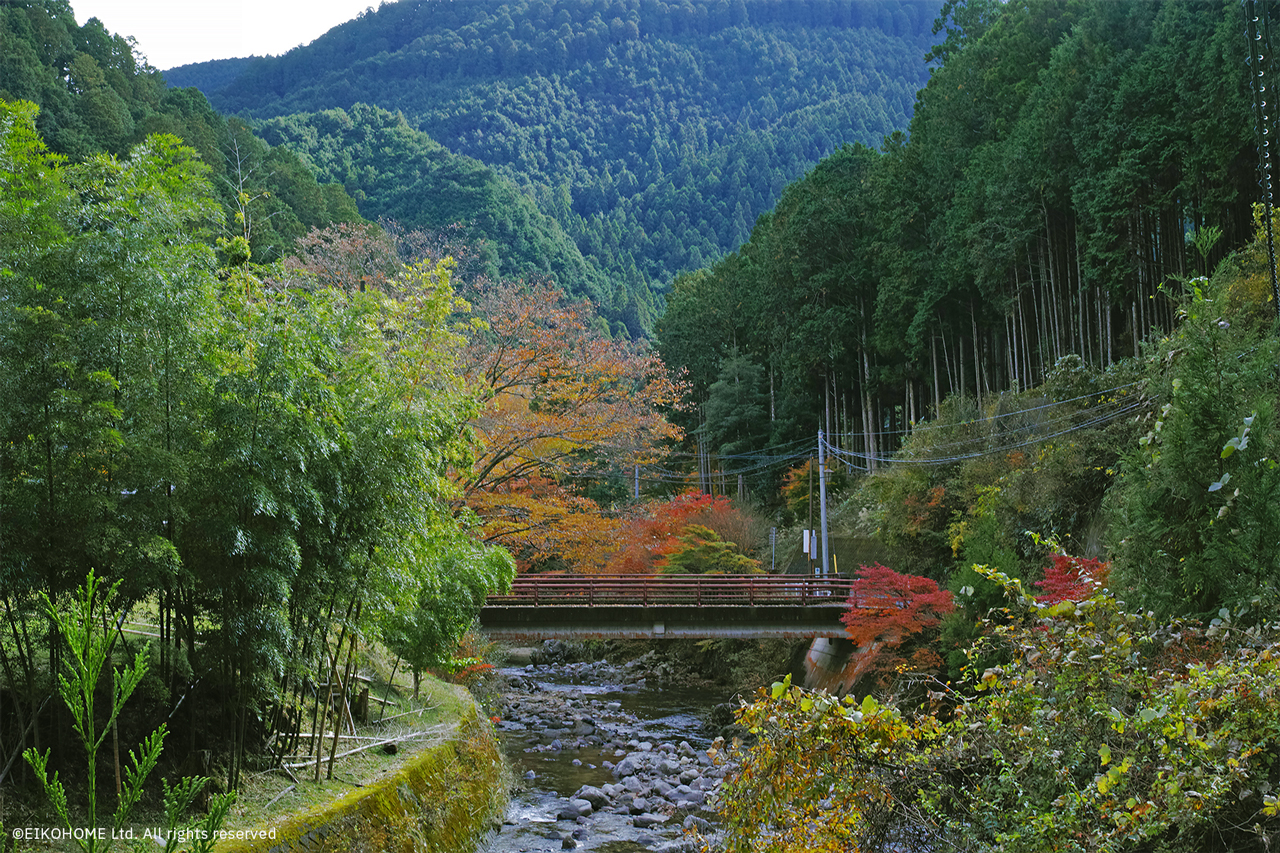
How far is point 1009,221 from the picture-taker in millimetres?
22219

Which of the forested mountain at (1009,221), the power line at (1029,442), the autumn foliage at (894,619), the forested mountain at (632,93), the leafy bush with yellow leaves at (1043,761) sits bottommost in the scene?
the autumn foliage at (894,619)

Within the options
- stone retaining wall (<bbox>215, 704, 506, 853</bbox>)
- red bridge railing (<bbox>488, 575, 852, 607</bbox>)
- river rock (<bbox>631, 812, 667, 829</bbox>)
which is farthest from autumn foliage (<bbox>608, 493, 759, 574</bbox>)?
stone retaining wall (<bbox>215, 704, 506, 853</bbox>)

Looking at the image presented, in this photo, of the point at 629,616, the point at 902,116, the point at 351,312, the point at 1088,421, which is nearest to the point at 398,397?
the point at 351,312

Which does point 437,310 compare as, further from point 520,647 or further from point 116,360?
point 520,647

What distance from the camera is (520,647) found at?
30.3 m

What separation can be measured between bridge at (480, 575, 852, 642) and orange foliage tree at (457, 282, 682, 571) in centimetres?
97

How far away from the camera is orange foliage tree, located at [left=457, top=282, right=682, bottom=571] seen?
14836 mm

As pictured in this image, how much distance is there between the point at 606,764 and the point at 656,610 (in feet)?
10.5

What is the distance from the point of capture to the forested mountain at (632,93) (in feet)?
277

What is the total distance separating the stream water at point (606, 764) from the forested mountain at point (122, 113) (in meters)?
16.3

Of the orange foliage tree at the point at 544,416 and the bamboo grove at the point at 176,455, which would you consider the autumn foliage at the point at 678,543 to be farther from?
the bamboo grove at the point at 176,455

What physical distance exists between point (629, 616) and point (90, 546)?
12.2 m

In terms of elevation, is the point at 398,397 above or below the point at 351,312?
below

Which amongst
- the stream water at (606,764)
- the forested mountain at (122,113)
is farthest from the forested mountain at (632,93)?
the stream water at (606,764)
